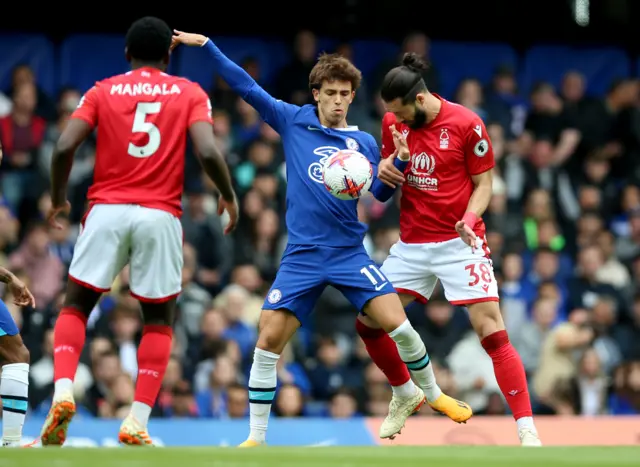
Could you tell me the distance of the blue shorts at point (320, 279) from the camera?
9320 millimetres

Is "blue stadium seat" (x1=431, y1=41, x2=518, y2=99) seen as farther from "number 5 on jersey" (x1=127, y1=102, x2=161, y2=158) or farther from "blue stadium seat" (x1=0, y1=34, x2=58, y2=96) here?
"number 5 on jersey" (x1=127, y1=102, x2=161, y2=158)

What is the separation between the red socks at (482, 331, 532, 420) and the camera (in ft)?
31.1

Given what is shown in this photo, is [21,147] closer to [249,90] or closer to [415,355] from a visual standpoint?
[249,90]

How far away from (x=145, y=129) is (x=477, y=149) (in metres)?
2.38

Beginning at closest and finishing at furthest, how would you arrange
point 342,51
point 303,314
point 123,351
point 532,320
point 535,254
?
point 303,314 < point 123,351 < point 532,320 < point 535,254 < point 342,51

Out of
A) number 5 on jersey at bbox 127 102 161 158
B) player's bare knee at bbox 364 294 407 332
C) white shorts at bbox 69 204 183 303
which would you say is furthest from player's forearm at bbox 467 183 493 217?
number 5 on jersey at bbox 127 102 161 158

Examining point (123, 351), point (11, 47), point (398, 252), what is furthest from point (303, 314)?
point (11, 47)

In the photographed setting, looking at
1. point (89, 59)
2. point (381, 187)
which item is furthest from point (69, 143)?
point (89, 59)

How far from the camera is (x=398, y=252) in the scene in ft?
32.5

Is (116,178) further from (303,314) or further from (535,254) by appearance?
(535,254)

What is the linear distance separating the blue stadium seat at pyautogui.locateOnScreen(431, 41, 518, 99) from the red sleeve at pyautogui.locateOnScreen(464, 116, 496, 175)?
941 cm

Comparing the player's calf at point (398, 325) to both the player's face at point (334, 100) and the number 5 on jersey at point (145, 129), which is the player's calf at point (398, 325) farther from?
the number 5 on jersey at point (145, 129)

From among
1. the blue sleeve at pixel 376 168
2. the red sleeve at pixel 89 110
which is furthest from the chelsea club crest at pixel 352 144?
the red sleeve at pixel 89 110

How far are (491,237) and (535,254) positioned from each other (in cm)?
91
